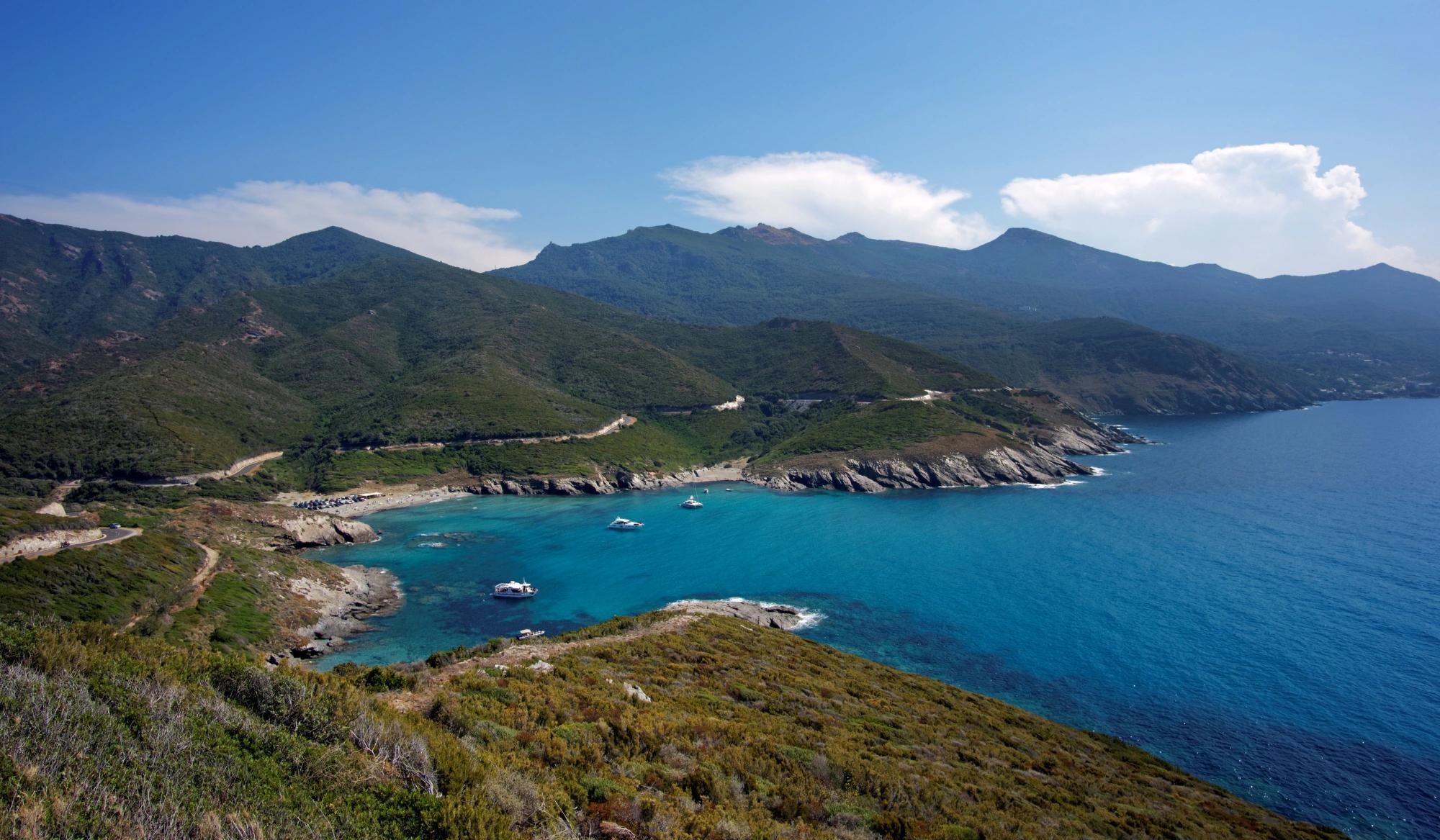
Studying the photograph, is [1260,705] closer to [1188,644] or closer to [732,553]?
[1188,644]

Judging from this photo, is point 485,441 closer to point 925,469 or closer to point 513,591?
point 513,591

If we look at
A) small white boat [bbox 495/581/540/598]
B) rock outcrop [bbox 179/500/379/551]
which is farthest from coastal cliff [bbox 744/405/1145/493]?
rock outcrop [bbox 179/500/379/551]

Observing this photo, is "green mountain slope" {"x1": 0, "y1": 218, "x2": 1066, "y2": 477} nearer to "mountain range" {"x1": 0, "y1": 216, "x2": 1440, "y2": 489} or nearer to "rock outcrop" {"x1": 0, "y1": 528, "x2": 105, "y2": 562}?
"mountain range" {"x1": 0, "y1": 216, "x2": 1440, "y2": 489}

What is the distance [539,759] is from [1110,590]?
49.6 m

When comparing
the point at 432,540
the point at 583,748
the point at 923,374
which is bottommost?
the point at 432,540

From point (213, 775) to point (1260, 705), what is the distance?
4261 centimetres

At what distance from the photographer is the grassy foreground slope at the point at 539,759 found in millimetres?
7988

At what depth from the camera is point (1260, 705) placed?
1251 inches

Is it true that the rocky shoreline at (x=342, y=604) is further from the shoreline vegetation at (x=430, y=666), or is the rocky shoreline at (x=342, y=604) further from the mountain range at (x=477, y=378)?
the mountain range at (x=477, y=378)

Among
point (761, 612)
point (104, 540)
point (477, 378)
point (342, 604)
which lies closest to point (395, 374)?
point (477, 378)

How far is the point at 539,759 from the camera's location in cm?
1312

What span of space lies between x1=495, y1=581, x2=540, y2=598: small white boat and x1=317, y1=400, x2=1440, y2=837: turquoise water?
99 cm

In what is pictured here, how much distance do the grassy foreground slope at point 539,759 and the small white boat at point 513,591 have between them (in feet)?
84.2

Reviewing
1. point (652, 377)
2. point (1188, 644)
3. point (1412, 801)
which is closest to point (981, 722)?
point (1412, 801)
